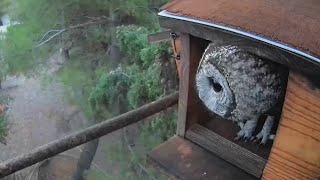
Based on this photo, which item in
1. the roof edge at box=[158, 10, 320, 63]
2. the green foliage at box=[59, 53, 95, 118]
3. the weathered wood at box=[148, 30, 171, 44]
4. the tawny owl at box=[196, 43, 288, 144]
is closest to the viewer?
the roof edge at box=[158, 10, 320, 63]

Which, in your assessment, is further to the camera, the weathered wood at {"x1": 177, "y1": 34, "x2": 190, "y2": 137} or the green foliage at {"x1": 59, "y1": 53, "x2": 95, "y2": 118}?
the green foliage at {"x1": 59, "y1": 53, "x2": 95, "y2": 118}

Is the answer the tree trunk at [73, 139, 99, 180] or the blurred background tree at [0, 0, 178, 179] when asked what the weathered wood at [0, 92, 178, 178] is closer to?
the blurred background tree at [0, 0, 178, 179]

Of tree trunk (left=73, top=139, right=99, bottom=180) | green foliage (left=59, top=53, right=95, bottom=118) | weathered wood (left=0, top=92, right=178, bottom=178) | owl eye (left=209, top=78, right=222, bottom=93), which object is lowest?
tree trunk (left=73, top=139, right=99, bottom=180)

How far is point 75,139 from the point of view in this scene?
1.14 meters

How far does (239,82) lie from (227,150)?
230 mm

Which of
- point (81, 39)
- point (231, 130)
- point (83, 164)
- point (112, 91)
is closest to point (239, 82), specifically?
point (231, 130)

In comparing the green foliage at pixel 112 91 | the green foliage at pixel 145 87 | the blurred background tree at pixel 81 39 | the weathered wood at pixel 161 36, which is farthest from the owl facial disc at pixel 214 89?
the blurred background tree at pixel 81 39

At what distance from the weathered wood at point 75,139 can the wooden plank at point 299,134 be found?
54 cm

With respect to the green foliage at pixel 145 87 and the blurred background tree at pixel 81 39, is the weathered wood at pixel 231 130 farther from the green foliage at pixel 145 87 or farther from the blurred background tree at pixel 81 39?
the blurred background tree at pixel 81 39

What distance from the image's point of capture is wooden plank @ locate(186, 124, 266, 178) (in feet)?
3.10

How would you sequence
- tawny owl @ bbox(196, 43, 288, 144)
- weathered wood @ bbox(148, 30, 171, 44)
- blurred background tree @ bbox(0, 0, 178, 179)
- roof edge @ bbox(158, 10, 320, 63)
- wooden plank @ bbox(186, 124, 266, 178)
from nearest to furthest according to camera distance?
1. roof edge @ bbox(158, 10, 320, 63)
2. tawny owl @ bbox(196, 43, 288, 144)
3. wooden plank @ bbox(186, 124, 266, 178)
4. weathered wood @ bbox(148, 30, 171, 44)
5. blurred background tree @ bbox(0, 0, 178, 179)

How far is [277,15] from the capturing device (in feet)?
2.62

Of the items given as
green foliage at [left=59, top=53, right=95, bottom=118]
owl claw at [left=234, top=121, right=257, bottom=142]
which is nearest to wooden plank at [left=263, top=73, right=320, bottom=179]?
owl claw at [left=234, top=121, right=257, bottom=142]

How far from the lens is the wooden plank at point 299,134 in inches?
28.9
